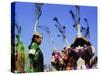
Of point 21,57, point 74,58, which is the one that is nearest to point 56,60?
point 74,58

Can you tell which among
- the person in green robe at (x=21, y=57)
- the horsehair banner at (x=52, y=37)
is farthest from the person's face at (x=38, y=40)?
the person in green robe at (x=21, y=57)

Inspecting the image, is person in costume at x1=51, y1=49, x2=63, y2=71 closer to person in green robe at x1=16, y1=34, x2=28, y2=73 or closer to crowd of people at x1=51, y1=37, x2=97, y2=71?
crowd of people at x1=51, y1=37, x2=97, y2=71

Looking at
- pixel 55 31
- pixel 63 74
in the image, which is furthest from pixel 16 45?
pixel 63 74

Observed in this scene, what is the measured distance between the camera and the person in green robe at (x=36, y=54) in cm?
166

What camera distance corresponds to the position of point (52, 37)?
1725mm

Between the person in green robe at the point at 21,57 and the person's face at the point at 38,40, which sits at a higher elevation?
the person's face at the point at 38,40

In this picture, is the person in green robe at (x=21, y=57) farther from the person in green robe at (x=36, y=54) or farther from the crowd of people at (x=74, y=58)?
the crowd of people at (x=74, y=58)

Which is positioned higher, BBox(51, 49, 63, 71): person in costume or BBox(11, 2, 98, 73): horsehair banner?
BBox(11, 2, 98, 73): horsehair banner

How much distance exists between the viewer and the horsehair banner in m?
1.63

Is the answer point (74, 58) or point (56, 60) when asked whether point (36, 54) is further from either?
point (74, 58)

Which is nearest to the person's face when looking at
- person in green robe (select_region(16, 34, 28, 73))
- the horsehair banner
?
the horsehair banner

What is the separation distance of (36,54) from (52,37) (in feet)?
0.57

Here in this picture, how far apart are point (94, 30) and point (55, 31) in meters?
0.34

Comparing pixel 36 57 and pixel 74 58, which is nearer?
pixel 36 57
